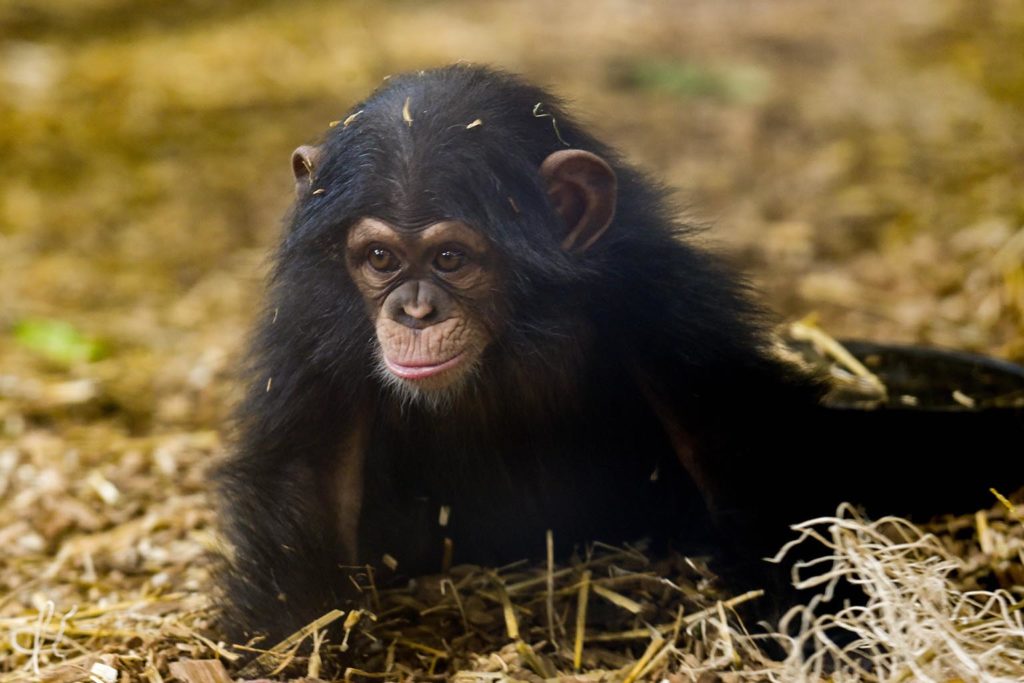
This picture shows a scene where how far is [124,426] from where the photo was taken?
21.2ft

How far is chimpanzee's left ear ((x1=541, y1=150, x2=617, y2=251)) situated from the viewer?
3.93 meters

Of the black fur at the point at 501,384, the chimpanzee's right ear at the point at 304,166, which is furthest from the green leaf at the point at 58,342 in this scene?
the chimpanzee's right ear at the point at 304,166

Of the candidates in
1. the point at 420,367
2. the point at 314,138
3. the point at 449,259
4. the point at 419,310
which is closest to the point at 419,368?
the point at 420,367

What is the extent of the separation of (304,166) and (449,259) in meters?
0.69

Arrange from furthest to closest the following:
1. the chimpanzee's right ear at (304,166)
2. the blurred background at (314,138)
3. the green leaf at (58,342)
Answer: the green leaf at (58,342)
the blurred background at (314,138)
the chimpanzee's right ear at (304,166)

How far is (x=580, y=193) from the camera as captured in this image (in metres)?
4.01

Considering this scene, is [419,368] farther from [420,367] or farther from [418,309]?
[418,309]

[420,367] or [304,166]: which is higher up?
[304,166]

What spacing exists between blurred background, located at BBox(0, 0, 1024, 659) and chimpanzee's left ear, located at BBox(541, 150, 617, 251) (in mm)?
468

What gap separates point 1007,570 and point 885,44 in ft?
27.6

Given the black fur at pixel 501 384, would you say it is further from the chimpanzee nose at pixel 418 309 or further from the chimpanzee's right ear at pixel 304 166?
the chimpanzee nose at pixel 418 309

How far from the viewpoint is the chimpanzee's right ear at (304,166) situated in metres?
4.14

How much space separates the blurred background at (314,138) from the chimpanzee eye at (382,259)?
31.3 inches

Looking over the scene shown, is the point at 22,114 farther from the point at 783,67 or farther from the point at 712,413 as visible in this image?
the point at 712,413
